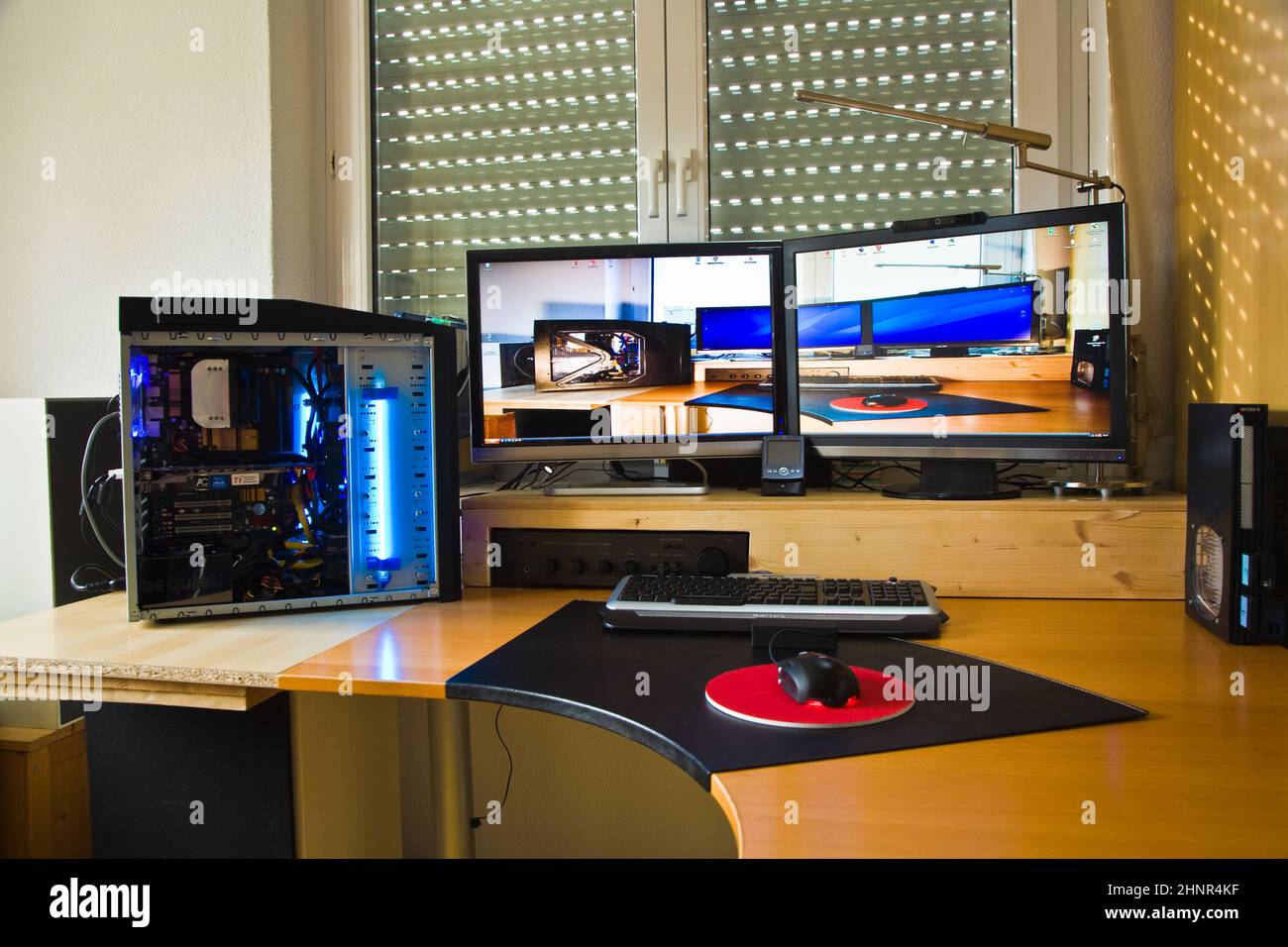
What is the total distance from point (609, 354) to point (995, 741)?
103 cm

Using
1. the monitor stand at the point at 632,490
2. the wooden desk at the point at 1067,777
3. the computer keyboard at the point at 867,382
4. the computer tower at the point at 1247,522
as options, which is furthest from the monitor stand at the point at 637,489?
the computer tower at the point at 1247,522

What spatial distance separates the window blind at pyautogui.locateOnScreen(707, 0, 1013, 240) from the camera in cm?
196

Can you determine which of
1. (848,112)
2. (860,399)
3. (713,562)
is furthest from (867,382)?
(848,112)

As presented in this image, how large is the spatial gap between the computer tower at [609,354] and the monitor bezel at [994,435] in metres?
0.19

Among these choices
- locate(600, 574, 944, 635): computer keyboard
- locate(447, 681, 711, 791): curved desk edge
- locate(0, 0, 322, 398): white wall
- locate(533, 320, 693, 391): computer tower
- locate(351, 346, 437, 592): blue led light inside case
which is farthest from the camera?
locate(0, 0, 322, 398): white wall

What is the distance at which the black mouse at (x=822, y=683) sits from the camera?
3.15 feet

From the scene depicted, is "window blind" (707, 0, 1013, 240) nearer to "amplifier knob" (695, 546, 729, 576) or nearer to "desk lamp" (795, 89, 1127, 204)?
"desk lamp" (795, 89, 1127, 204)

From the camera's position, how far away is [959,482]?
159cm

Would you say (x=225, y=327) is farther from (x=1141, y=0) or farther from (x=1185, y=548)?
(x=1141, y=0)

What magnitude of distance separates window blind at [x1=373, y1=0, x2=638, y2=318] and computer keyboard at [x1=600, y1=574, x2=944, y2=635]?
1.03m

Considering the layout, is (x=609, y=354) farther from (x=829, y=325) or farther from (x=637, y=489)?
A: (x=829, y=325)

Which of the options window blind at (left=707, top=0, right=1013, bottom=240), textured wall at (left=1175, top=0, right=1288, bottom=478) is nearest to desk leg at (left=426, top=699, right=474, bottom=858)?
window blind at (left=707, top=0, right=1013, bottom=240)
